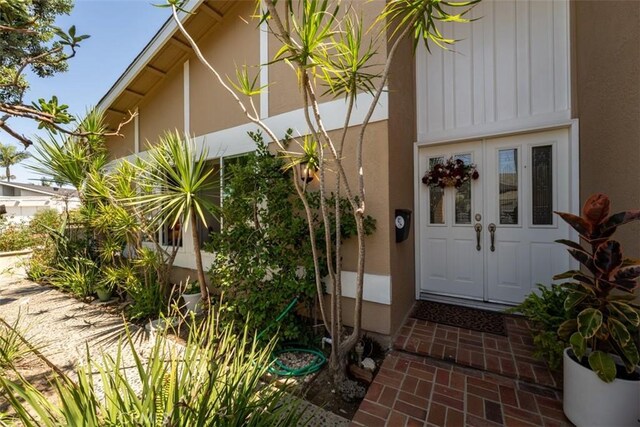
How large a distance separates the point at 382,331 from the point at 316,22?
3060mm

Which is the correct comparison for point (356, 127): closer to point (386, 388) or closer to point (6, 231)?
point (386, 388)

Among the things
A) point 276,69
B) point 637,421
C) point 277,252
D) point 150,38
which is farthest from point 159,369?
point 150,38

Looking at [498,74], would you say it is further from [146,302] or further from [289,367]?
[146,302]

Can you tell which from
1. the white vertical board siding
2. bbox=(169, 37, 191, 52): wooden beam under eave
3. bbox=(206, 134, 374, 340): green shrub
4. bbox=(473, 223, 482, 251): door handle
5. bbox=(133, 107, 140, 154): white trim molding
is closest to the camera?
bbox=(206, 134, 374, 340): green shrub

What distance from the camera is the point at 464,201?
160 inches

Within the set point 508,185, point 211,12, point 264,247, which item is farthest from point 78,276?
point 508,185

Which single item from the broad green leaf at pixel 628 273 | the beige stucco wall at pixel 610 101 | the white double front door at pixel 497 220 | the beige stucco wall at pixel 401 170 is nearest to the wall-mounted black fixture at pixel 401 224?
the beige stucco wall at pixel 401 170

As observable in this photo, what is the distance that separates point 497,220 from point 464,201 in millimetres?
503

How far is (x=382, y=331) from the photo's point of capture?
3.12 meters

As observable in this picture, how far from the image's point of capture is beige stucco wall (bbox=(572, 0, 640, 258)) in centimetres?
257

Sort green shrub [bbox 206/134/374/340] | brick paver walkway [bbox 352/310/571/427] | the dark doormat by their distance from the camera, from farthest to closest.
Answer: the dark doormat → green shrub [bbox 206/134/374/340] → brick paver walkway [bbox 352/310/571/427]

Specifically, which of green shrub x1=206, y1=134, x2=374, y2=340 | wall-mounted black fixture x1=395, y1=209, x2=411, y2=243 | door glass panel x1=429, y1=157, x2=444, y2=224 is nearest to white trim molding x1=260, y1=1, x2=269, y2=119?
green shrub x1=206, y1=134, x2=374, y2=340

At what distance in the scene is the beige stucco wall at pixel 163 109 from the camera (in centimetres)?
550

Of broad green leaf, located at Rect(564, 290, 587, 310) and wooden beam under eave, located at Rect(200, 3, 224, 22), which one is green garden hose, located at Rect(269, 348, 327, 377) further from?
wooden beam under eave, located at Rect(200, 3, 224, 22)
